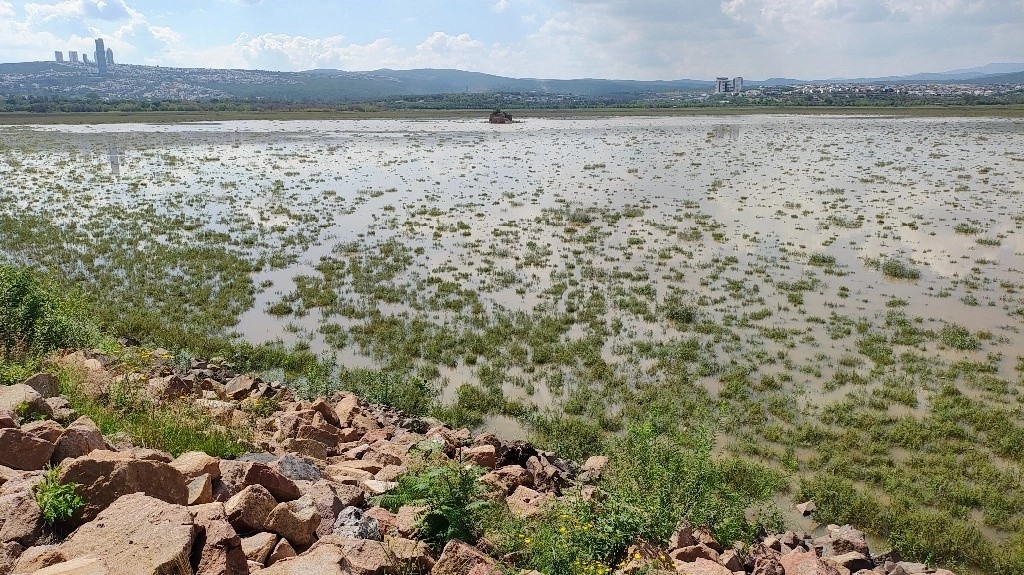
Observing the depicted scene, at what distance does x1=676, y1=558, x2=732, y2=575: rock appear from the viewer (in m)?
6.19

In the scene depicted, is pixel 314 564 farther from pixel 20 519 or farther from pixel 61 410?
pixel 61 410

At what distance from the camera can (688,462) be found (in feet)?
26.6

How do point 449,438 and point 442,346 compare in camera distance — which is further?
point 442,346

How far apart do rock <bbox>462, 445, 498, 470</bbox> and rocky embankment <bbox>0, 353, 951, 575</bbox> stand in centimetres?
2

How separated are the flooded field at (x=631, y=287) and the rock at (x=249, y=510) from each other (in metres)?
6.30

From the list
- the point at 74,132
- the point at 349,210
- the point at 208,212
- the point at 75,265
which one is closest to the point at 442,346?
the point at 75,265

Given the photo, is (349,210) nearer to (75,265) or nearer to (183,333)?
(75,265)

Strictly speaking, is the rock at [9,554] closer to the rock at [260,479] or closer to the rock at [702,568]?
the rock at [260,479]

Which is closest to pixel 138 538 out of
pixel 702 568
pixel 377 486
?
pixel 377 486

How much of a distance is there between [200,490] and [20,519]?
1453 millimetres

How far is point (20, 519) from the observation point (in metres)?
5.18

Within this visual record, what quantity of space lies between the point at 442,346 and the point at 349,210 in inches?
754

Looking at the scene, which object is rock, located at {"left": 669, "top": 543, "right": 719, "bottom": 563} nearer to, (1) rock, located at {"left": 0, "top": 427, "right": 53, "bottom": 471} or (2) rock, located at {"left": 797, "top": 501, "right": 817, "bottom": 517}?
(2) rock, located at {"left": 797, "top": 501, "right": 817, "bottom": 517}

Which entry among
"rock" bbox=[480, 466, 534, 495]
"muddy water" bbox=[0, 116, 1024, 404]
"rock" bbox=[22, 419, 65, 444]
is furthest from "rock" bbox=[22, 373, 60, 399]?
"muddy water" bbox=[0, 116, 1024, 404]
